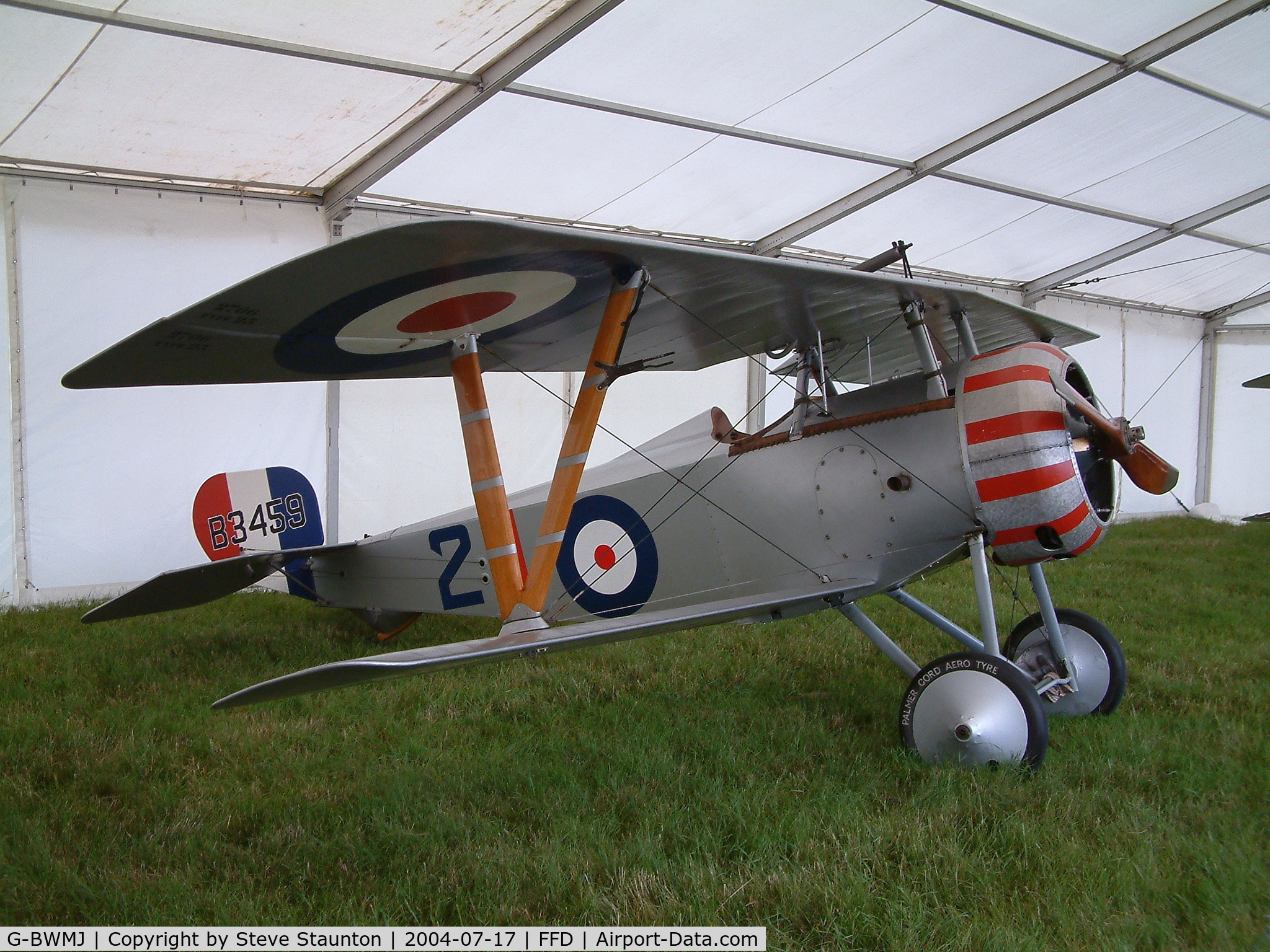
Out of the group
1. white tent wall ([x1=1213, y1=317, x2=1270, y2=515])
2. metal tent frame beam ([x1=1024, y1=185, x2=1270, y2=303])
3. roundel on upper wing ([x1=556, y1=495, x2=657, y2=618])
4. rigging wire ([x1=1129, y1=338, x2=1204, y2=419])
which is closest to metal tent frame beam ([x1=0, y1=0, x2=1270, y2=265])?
metal tent frame beam ([x1=1024, y1=185, x2=1270, y2=303])

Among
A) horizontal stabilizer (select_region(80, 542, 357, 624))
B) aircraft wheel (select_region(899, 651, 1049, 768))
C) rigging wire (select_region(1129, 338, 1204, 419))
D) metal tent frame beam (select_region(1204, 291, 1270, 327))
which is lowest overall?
aircraft wheel (select_region(899, 651, 1049, 768))

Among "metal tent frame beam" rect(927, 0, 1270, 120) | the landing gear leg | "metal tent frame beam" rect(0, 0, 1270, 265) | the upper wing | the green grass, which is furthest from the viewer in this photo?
"metal tent frame beam" rect(927, 0, 1270, 120)

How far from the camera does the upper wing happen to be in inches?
102

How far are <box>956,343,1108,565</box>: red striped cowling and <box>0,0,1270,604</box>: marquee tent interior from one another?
134 centimetres

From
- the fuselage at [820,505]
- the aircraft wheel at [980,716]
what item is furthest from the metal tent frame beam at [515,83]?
the aircraft wheel at [980,716]

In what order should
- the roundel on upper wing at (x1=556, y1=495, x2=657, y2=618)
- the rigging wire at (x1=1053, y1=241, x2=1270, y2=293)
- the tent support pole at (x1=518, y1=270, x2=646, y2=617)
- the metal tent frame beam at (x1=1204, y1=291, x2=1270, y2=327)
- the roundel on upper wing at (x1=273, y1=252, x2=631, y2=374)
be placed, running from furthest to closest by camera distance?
the metal tent frame beam at (x1=1204, y1=291, x2=1270, y2=327), the rigging wire at (x1=1053, y1=241, x2=1270, y2=293), the roundel on upper wing at (x1=556, y1=495, x2=657, y2=618), the tent support pole at (x1=518, y1=270, x2=646, y2=617), the roundel on upper wing at (x1=273, y1=252, x2=631, y2=374)

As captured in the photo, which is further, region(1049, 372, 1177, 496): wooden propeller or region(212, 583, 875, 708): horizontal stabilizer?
Answer: region(1049, 372, 1177, 496): wooden propeller

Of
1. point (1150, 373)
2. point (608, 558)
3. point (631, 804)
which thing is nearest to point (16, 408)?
point (608, 558)

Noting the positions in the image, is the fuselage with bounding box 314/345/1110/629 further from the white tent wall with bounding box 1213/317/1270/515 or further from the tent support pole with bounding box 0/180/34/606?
the white tent wall with bounding box 1213/317/1270/515

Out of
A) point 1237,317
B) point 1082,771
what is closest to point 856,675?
point 1082,771

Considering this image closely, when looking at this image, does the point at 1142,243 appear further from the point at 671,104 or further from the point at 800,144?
the point at 671,104

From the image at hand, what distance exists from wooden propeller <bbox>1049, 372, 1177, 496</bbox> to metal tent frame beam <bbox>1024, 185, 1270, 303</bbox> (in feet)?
32.6

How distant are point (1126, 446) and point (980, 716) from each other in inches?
48.3

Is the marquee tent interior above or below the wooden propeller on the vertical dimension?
above
